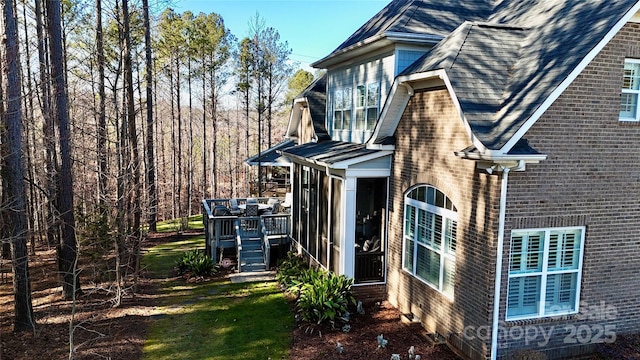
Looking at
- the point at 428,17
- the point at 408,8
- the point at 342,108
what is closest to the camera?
the point at 428,17

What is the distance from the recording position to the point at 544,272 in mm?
7312

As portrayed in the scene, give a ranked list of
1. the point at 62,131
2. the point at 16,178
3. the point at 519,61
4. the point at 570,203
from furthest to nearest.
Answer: the point at 62,131
the point at 16,178
the point at 519,61
the point at 570,203

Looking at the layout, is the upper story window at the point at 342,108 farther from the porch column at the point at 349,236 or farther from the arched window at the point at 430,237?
the arched window at the point at 430,237

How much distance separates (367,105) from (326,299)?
5.56m

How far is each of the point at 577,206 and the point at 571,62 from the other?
7.95ft

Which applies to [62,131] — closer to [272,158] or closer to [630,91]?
[272,158]

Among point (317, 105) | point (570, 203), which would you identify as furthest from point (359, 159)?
point (317, 105)

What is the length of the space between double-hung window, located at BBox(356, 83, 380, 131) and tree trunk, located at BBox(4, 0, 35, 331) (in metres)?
8.46

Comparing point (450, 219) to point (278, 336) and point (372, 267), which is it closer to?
point (372, 267)

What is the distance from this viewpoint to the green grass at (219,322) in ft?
28.6

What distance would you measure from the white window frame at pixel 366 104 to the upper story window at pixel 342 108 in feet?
1.57

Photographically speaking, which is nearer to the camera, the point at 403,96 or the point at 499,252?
the point at 499,252

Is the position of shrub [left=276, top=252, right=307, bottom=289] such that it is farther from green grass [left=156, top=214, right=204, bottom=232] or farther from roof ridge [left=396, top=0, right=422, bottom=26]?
green grass [left=156, top=214, right=204, bottom=232]

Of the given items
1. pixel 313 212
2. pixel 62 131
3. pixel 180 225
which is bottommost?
pixel 180 225
